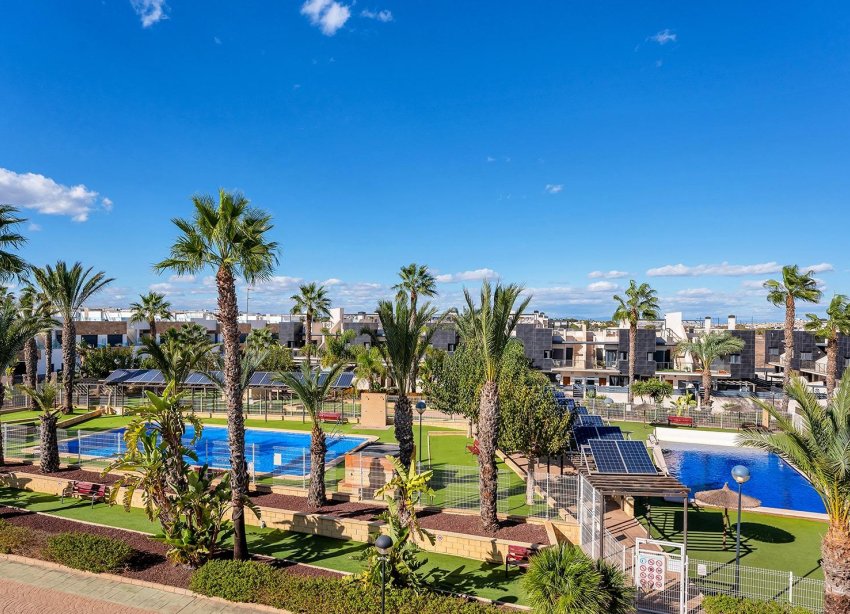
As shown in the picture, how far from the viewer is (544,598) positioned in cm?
971

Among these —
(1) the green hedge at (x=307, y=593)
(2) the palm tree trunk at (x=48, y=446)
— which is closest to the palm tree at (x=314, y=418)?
(1) the green hedge at (x=307, y=593)

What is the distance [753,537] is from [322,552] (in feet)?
44.3

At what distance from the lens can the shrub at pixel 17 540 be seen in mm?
14279

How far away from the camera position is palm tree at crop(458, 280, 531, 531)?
1488 cm

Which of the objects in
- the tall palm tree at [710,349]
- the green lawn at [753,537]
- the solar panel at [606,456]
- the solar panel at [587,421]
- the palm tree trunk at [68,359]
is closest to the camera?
the green lawn at [753,537]

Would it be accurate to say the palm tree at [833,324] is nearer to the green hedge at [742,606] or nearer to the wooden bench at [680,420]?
the wooden bench at [680,420]

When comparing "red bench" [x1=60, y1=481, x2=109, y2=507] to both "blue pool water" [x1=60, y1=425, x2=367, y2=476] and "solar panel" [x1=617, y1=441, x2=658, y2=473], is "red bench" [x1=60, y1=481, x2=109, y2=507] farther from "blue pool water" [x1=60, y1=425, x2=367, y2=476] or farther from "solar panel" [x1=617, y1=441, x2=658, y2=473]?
"solar panel" [x1=617, y1=441, x2=658, y2=473]

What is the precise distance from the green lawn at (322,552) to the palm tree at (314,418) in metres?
1.47

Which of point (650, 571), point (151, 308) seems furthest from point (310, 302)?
point (650, 571)

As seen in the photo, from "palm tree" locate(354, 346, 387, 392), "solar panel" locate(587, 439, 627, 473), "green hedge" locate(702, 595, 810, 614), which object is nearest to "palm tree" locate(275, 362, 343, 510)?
"solar panel" locate(587, 439, 627, 473)

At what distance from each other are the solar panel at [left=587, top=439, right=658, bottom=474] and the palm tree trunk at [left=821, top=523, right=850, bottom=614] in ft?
18.8

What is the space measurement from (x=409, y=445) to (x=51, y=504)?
13.5m

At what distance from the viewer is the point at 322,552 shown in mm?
14430

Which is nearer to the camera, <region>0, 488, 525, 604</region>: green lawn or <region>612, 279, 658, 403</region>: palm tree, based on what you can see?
<region>0, 488, 525, 604</region>: green lawn
